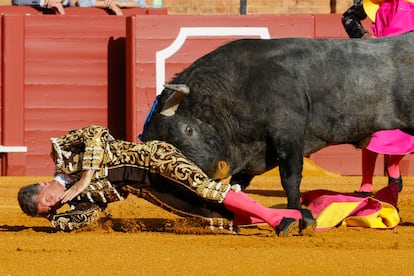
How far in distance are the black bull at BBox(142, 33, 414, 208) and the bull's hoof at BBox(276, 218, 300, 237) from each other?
0.36m

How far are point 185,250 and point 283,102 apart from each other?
1.05 m

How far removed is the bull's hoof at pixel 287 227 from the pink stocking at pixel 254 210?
3cm

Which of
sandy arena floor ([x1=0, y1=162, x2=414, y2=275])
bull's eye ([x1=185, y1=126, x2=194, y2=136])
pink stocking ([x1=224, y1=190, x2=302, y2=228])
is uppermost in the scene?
bull's eye ([x1=185, y1=126, x2=194, y2=136])

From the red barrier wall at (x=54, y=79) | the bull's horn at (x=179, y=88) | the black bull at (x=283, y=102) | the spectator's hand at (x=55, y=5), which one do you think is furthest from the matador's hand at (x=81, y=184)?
the spectator's hand at (x=55, y=5)

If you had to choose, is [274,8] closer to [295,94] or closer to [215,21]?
[215,21]

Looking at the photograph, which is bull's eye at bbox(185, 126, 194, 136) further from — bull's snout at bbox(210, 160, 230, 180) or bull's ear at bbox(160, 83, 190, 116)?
bull's snout at bbox(210, 160, 230, 180)

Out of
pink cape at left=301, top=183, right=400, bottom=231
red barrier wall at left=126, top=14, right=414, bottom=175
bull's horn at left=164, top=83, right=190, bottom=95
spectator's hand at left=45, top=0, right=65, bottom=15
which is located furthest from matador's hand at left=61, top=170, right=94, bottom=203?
spectator's hand at left=45, top=0, right=65, bottom=15

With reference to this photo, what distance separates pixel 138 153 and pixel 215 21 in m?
4.44

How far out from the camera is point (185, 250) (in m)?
5.02

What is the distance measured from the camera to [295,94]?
18.7 ft

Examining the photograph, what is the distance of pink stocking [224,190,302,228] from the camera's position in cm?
537

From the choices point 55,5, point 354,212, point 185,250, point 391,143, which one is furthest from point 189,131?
point 55,5

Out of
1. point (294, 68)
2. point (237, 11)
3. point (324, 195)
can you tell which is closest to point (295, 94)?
point (294, 68)

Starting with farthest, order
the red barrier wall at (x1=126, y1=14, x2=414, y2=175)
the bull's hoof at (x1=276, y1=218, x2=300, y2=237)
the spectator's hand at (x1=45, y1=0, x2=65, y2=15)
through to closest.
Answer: the spectator's hand at (x1=45, y1=0, x2=65, y2=15), the red barrier wall at (x1=126, y1=14, x2=414, y2=175), the bull's hoof at (x1=276, y1=218, x2=300, y2=237)
